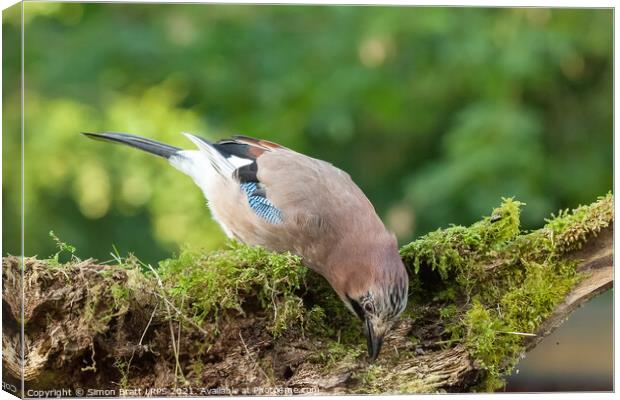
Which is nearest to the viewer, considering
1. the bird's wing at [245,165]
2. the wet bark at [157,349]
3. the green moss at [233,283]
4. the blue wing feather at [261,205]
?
the wet bark at [157,349]

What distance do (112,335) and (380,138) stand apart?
5.55 meters

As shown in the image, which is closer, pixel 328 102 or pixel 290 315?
pixel 290 315

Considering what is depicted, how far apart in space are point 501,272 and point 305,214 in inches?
49.3

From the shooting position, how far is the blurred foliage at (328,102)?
8641mm

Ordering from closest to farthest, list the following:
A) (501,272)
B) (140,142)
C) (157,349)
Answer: (157,349)
(501,272)
(140,142)

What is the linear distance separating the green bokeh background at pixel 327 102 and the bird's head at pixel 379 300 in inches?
87.1

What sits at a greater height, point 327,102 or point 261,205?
point 327,102

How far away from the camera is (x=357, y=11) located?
960cm

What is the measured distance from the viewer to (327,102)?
34.4ft

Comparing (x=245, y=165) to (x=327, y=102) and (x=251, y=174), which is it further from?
(x=327, y=102)

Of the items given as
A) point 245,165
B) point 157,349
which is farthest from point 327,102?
point 157,349

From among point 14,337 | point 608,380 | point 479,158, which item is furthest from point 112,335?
point 479,158

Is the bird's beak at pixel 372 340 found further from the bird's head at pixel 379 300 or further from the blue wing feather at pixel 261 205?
the blue wing feather at pixel 261 205

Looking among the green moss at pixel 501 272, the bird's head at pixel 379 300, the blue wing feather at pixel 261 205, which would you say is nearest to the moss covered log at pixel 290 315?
the green moss at pixel 501 272
